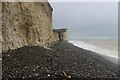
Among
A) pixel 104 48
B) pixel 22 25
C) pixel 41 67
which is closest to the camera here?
pixel 41 67

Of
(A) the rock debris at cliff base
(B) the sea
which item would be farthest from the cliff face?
(B) the sea

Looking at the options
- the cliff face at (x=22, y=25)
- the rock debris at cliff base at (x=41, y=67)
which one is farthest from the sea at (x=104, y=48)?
the rock debris at cliff base at (x=41, y=67)

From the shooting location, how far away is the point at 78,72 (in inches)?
361

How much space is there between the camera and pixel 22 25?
1180 centimetres

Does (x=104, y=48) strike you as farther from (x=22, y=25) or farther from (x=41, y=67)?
(x=41, y=67)

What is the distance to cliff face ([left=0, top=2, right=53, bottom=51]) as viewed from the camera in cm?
1026

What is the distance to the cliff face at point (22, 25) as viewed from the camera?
33.7ft

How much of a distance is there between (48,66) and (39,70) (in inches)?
23.0

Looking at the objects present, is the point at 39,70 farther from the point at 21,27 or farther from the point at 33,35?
the point at 33,35

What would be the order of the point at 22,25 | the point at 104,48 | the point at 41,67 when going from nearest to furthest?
the point at 41,67, the point at 22,25, the point at 104,48

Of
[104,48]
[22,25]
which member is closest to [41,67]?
[22,25]

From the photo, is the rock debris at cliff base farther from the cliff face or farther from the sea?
the sea

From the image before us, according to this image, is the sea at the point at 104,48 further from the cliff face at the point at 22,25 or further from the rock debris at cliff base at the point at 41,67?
the rock debris at cliff base at the point at 41,67

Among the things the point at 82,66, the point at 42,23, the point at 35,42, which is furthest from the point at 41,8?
the point at 82,66
